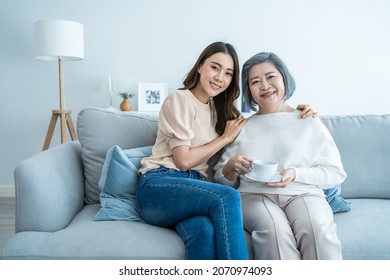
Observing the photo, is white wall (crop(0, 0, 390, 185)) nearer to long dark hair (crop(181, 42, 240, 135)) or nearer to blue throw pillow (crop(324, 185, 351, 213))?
long dark hair (crop(181, 42, 240, 135))

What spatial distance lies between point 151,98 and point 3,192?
1639 mm

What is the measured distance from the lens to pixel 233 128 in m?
1.45

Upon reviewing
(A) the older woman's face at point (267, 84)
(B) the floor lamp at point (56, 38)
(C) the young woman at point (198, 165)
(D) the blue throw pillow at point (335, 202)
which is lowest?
(D) the blue throw pillow at point (335, 202)

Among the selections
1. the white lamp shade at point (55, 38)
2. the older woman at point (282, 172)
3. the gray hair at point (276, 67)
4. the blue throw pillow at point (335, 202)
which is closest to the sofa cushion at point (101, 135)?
the older woman at point (282, 172)

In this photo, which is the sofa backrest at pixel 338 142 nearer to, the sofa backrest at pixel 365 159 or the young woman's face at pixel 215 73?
the sofa backrest at pixel 365 159

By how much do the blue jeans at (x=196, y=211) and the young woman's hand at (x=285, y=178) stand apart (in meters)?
0.19

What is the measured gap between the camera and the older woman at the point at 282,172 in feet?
3.63

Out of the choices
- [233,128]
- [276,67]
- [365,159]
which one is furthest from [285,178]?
[365,159]

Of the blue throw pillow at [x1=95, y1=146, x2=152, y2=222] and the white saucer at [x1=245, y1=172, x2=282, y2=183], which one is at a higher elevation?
the white saucer at [x1=245, y1=172, x2=282, y2=183]

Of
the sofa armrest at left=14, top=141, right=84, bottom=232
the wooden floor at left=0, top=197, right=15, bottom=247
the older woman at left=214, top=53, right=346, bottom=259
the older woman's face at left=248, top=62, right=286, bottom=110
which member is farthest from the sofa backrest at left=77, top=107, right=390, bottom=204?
the wooden floor at left=0, top=197, right=15, bottom=247

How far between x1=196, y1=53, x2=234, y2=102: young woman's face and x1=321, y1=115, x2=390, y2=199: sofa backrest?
613mm

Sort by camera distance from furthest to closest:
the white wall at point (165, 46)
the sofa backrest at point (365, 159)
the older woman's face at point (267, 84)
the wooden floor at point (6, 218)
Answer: the white wall at point (165, 46), the wooden floor at point (6, 218), the sofa backrest at point (365, 159), the older woman's face at point (267, 84)

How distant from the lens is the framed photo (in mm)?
2955
